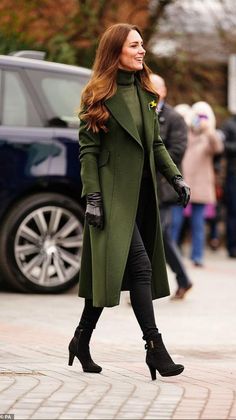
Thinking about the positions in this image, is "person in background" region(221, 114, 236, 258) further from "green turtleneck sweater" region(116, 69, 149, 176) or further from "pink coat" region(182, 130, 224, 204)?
"green turtleneck sweater" region(116, 69, 149, 176)

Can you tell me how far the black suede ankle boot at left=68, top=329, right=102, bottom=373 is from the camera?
7465mm

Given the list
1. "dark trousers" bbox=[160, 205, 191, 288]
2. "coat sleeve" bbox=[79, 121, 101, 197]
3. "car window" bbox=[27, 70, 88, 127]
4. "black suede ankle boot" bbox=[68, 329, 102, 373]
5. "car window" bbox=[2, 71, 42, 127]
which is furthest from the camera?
"car window" bbox=[27, 70, 88, 127]

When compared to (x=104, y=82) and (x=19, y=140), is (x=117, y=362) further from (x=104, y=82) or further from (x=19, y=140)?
(x=19, y=140)

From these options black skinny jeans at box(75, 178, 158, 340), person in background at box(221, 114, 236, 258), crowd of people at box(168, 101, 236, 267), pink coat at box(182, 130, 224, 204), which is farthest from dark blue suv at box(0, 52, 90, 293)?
person in background at box(221, 114, 236, 258)

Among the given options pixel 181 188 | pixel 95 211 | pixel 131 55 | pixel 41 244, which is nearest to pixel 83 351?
pixel 95 211

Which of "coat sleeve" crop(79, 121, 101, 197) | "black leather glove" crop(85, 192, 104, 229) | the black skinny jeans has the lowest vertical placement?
the black skinny jeans

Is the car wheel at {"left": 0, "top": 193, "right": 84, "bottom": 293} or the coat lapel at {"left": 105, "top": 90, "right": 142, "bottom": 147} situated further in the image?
the car wheel at {"left": 0, "top": 193, "right": 84, "bottom": 293}

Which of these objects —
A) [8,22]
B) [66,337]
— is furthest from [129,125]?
[8,22]

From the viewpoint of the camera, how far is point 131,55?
737 centimetres

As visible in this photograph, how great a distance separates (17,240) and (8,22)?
431 cm

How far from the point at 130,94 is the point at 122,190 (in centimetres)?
50

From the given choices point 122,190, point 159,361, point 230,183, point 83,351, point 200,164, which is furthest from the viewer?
point 230,183

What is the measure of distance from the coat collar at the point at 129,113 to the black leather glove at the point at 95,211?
1.18 ft

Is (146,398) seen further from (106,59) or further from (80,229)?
(80,229)
